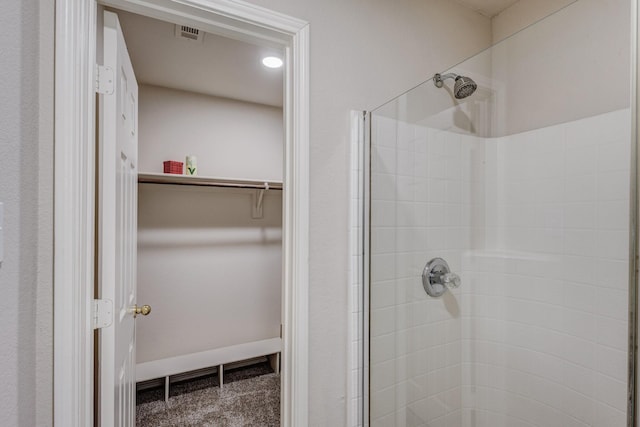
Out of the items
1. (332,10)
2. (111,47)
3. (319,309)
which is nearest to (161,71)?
(111,47)

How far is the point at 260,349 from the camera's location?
282cm

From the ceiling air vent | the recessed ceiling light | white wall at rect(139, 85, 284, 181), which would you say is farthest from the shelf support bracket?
the ceiling air vent

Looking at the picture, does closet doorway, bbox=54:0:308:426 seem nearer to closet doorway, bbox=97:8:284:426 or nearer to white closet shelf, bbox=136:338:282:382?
closet doorway, bbox=97:8:284:426

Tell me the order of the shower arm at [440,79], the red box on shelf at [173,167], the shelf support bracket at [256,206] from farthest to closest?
the shelf support bracket at [256,206]
the red box on shelf at [173,167]
the shower arm at [440,79]

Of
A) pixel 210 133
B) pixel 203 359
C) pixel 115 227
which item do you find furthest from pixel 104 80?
pixel 203 359

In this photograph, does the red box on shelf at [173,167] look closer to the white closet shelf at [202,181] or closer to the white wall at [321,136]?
the white closet shelf at [202,181]

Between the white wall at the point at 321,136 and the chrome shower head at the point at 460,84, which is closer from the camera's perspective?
the white wall at the point at 321,136

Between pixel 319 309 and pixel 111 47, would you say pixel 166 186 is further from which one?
pixel 319 309

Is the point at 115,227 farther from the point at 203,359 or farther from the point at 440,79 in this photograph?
the point at 203,359

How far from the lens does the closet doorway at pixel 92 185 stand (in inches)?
34.5

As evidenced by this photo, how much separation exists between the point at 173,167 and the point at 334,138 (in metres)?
1.70

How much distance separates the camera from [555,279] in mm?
888

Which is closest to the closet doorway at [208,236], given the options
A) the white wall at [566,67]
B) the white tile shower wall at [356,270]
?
the white tile shower wall at [356,270]
